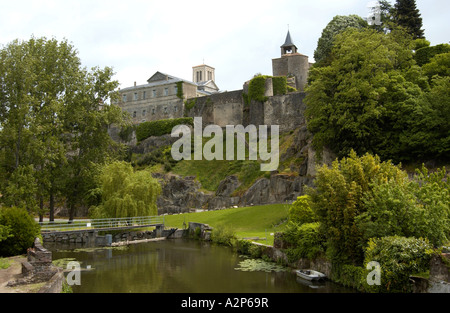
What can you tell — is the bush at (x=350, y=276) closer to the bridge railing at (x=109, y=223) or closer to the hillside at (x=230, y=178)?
the hillside at (x=230, y=178)

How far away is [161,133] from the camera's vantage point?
55250 millimetres

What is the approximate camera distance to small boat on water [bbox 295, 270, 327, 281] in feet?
54.9

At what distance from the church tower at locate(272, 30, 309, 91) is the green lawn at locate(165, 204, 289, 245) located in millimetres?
28387

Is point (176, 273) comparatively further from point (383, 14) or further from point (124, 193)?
point (383, 14)

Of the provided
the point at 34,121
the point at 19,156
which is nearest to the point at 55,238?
the point at 19,156

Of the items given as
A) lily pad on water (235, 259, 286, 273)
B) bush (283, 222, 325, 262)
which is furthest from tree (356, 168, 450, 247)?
lily pad on water (235, 259, 286, 273)

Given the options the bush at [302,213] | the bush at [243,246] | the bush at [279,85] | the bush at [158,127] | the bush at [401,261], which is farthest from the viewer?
the bush at [158,127]

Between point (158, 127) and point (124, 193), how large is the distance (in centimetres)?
2533

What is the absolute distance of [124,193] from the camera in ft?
102

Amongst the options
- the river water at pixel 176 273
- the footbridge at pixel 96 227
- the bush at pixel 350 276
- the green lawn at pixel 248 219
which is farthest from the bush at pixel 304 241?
the footbridge at pixel 96 227

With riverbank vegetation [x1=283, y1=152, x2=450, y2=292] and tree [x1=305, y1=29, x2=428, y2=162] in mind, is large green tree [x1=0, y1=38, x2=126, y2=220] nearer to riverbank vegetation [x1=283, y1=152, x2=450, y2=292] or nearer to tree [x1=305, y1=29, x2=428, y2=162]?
tree [x1=305, y1=29, x2=428, y2=162]

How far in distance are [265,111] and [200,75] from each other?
2335 inches

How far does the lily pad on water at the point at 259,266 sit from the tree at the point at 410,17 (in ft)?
106

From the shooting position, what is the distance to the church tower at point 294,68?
5878 centimetres
